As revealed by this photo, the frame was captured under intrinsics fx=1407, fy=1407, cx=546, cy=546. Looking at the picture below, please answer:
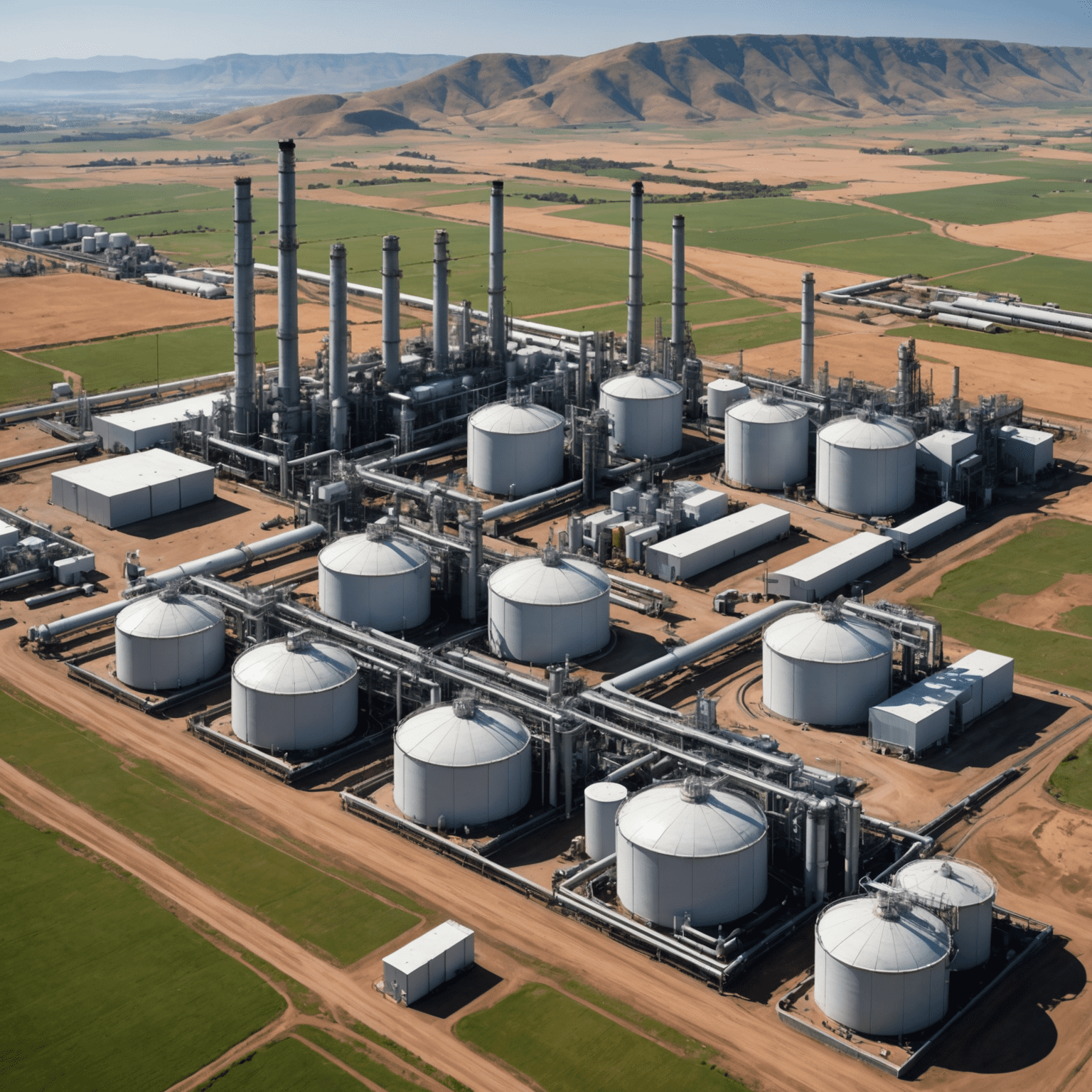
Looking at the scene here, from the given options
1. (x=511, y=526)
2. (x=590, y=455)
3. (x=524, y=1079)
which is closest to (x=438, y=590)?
(x=511, y=526)

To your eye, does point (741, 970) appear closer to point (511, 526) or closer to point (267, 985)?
point (267, 985)

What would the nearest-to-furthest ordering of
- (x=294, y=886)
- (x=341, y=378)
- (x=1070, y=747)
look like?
(x=294, y=886), (x=1070, y=747), (x=341, y=378)

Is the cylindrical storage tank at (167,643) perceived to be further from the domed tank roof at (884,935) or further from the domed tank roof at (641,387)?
the domed tank roof at (641,387)

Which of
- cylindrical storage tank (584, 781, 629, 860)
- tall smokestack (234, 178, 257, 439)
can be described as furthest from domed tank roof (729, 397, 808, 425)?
cylindrical storage tank (584, 781, 629, 860)

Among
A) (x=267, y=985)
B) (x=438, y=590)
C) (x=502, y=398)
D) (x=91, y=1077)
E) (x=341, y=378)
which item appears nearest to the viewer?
(x=91, y=1077)

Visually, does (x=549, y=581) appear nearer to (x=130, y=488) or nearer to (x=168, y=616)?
(x=168, y=616)

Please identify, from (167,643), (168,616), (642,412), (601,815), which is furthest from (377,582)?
(642,412)

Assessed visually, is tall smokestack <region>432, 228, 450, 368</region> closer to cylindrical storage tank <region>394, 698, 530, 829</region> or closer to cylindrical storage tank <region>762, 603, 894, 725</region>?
cylindrical storage tank <region>762, 603, 894, 725</region>
